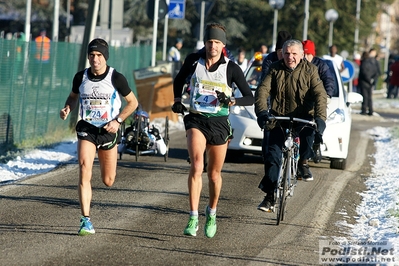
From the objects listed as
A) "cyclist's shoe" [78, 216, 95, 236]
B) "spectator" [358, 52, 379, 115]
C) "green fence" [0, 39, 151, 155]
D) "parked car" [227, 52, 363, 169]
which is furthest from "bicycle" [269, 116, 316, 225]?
"spectator" [358, 52, 379, 115]

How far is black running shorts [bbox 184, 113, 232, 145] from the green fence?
24.1 ft

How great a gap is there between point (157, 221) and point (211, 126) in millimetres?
1398

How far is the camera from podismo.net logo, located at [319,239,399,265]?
7945 millimetres

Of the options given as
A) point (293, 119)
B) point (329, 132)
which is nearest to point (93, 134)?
point (293, 119)

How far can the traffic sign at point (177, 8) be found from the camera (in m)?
27.0

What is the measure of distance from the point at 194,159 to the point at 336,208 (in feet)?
9.26

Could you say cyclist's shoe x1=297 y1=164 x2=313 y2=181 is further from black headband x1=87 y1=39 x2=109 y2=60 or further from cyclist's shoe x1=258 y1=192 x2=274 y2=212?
black headband x1=87 y1=39 x2=109 y2=60

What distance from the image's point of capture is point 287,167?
9.82 metres

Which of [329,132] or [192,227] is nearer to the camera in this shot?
[192,227]

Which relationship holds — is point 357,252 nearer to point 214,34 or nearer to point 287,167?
point 287,167

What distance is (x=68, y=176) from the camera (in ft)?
43.2

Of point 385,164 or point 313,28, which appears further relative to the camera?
point 313,28

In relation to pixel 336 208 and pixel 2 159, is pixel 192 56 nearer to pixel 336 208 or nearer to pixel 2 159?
pixel 336 208

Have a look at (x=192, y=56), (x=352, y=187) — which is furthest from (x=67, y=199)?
(x=352, y=187)
